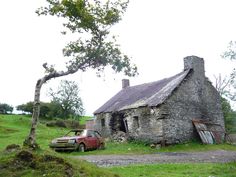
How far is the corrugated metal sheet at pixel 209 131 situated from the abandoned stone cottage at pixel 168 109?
0.49m

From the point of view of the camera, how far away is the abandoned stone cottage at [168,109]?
90.1 feet

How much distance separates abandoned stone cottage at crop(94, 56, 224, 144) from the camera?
27452mm

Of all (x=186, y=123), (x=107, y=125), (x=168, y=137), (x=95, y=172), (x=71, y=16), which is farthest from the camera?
(x=107, y=125)

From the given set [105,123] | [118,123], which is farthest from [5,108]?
[118,123]

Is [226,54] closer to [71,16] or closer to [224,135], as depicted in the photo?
[224,135]

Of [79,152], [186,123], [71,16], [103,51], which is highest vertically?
[71,16]

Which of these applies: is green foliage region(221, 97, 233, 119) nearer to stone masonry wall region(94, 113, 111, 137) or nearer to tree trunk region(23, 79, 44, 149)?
stone masonry wall region(94, 113, 111, 137)

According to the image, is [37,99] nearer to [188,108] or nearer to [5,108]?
[188,108]

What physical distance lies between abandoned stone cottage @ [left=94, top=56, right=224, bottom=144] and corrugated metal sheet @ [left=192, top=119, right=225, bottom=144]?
0.49 metres

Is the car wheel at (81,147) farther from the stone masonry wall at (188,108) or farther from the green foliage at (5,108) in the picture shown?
the green foliage at (5,108)

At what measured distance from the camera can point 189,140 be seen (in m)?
28.4

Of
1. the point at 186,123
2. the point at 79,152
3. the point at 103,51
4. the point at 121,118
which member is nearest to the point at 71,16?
the point at 103,51

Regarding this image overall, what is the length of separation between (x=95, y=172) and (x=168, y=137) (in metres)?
17.9

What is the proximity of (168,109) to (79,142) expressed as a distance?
871cm
